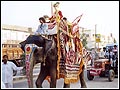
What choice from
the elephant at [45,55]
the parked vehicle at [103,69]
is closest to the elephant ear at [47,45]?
the elephant at [45,55]

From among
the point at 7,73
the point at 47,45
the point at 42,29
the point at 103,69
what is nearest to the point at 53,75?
the point at 47,45

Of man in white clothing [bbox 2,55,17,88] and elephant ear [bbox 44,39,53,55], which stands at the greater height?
elephant ear [bbox 44,39,53,55]

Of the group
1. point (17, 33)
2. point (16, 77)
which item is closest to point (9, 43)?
point (17, 33)

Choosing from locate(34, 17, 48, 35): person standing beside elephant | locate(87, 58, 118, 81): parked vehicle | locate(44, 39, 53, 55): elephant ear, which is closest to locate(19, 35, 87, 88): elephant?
locate(44, 39, 53, 55): elephant ear

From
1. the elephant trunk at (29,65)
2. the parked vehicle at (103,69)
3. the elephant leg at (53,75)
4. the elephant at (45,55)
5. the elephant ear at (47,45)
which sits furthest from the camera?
the parked vehicle at (103,69)

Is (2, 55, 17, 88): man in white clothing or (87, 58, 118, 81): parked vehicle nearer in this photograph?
(2, 55, 17, 88): man in white clothing

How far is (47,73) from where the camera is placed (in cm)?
699

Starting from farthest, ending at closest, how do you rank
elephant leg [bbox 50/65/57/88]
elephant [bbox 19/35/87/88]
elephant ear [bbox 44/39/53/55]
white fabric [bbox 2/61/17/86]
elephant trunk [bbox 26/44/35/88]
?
white fabric [bbox 2/61/17/86] → elephant leg [bbox 50/65/57/88] → elephant ear [bbox 44/39/53/55] → elephant [bbox 19/35/87/88] → elephant trunk [bbox 26/44/35/88]

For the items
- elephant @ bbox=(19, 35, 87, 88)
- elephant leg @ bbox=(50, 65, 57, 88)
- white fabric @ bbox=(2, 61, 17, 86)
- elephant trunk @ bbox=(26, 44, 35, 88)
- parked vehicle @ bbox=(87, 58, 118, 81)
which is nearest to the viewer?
elephant trunk @ bbox=(26, 44, 35, 88)

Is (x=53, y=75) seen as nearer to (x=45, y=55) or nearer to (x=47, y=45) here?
(x=45, y=55)

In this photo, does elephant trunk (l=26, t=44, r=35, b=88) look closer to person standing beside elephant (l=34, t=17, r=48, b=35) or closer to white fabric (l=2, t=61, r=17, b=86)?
person standing beside elephant (l=34, t=17, r=48, b=35)

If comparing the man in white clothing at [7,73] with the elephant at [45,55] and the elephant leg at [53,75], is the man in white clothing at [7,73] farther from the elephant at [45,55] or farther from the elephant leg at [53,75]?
the elephant leg at [53,75]

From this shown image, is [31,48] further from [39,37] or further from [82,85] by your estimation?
[82,85]

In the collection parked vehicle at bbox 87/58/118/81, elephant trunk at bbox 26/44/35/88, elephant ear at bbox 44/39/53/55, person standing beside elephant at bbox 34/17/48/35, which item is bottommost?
parked vehicle at bbox 87/58/118/81
